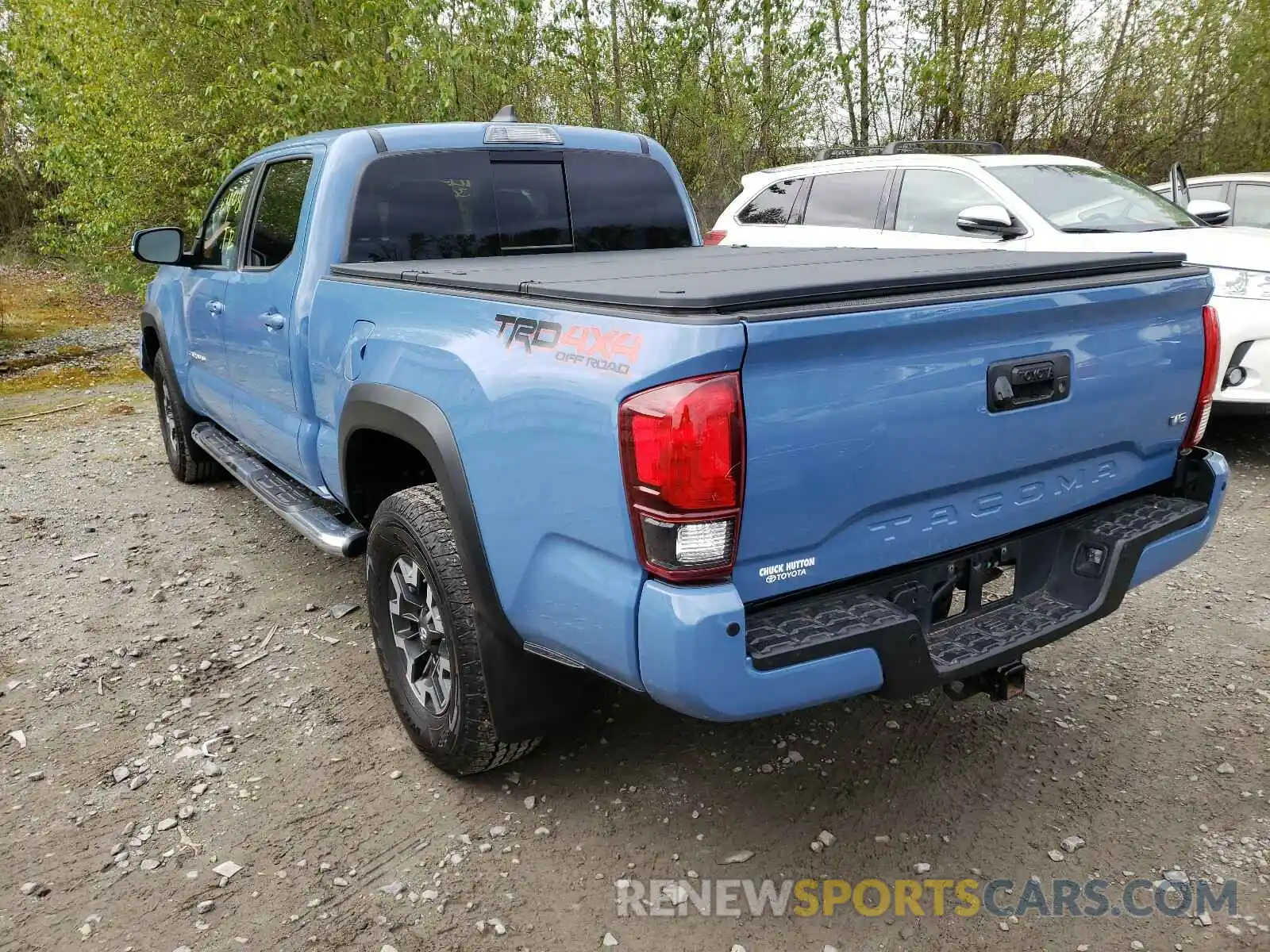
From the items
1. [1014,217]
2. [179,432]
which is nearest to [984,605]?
[1014,217]

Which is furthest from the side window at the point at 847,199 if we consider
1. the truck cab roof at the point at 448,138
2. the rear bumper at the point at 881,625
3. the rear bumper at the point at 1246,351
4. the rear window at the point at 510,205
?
the rear bumper at the point at 881,625

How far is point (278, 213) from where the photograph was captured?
394 centimetres

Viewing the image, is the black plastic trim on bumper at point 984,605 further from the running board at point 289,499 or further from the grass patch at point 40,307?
the grass patch at point 40,307

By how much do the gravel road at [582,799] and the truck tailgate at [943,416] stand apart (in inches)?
34.6

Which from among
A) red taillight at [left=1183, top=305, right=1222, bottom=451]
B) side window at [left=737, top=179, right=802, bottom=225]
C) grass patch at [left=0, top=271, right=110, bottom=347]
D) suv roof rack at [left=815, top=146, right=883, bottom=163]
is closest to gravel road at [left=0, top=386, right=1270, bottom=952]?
red taillight at [left=1183, top=305, right=1222, bottom=451]

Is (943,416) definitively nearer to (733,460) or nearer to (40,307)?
(733,460)

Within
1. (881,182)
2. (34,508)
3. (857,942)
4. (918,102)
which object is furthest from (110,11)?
(857,942)

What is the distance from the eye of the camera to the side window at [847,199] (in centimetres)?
689

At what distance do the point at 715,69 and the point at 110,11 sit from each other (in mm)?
6890

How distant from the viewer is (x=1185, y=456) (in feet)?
9.03

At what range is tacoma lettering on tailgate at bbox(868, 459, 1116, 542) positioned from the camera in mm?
A: 2145

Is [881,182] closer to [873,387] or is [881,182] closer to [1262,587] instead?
[1262,587]

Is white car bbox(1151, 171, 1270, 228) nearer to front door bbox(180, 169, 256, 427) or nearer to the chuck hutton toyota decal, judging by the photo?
front door bbox(180, 169, 256, 427)

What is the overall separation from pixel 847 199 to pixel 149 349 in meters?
5.15
